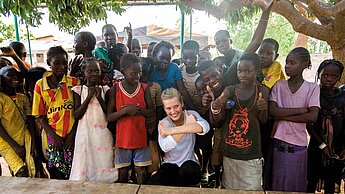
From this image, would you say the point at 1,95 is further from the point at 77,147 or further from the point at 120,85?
the point at 120,85

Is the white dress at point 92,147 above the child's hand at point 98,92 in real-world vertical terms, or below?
below

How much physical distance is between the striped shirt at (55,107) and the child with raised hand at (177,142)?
756 millimetres

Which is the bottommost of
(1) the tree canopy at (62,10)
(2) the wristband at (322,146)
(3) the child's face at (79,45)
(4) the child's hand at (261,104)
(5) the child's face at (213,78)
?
(2) the wristband at (322,146)

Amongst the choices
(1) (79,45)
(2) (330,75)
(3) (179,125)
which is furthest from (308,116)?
(1) (79,45)

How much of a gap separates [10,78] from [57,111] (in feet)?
1.93

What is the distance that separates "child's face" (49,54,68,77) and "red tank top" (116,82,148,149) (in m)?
0.49

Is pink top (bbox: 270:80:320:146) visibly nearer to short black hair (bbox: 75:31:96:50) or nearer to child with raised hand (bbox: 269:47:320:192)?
child with raised hand (bbox: 269:47:320:192)

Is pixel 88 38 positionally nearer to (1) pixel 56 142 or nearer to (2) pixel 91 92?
(2) pixel 91 92

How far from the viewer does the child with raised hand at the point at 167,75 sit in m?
2.69

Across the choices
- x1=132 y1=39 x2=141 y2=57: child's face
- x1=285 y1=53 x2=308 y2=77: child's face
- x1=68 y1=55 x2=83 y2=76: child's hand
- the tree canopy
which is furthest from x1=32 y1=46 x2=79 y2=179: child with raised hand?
x1=285 y1=53 x2=308 y2=77: child's face

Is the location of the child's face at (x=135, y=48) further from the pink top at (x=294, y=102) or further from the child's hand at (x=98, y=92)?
the pink top at (x=294, y=102)

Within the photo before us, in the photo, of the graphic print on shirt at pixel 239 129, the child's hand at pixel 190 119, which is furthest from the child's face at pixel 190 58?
the graphic print on shirt at pixel 239 129

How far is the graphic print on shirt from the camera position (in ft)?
7.11

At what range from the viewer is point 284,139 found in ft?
7.30
